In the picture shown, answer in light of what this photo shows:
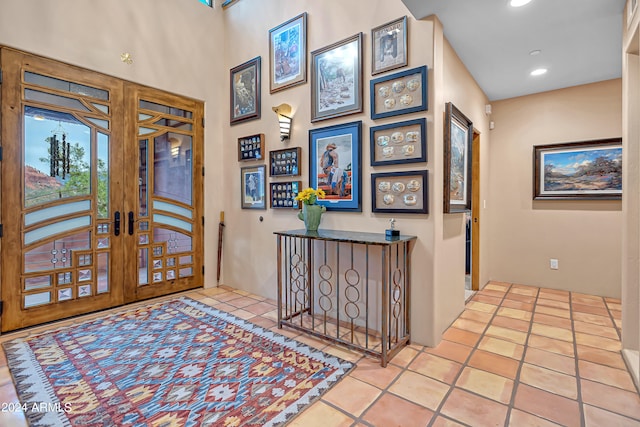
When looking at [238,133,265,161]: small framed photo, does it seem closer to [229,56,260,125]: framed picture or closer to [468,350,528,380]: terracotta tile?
[229,56,260,125]: framed picture

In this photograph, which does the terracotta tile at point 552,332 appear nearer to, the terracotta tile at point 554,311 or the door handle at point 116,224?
the terracotta tile at point 554,311

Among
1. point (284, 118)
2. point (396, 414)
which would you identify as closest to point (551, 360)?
point (396, 414)

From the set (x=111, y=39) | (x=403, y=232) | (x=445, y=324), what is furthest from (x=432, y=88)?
(x=111, y=39)

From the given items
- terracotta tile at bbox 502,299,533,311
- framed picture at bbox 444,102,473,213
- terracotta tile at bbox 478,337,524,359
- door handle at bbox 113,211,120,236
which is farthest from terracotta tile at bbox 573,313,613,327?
door handle at bbox 113,211,120,236

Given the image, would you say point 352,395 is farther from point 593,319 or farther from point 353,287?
point 593,319

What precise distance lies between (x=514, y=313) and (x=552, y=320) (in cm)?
32

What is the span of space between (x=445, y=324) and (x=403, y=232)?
38.4 inches

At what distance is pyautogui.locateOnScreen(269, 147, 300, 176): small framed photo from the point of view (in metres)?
3.25

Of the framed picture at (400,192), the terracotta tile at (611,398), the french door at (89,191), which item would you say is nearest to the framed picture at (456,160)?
the framed picture at (400,192)

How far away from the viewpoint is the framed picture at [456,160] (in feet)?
8.45

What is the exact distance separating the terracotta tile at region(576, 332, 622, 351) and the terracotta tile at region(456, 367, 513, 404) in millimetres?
1107

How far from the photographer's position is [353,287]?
283cm

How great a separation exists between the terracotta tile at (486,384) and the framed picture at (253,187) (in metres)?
2.62

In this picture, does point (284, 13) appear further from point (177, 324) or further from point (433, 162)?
point (177, 324)
